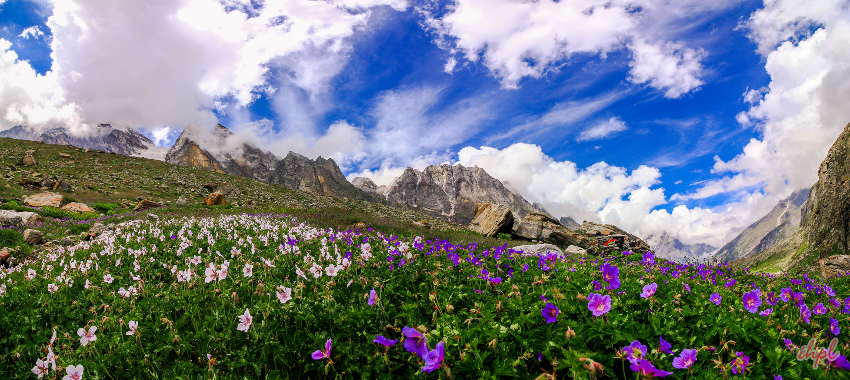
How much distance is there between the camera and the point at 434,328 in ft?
10.8

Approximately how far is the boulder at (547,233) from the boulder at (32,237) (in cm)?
2270

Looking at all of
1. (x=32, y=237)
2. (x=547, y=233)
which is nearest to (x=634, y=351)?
(x=32, y=237)

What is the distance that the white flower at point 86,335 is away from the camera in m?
3.88

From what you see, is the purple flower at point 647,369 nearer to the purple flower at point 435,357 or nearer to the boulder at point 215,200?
the purple flower at point 435,357

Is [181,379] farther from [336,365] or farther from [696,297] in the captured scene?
[696,297]

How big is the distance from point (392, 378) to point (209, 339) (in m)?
2.04

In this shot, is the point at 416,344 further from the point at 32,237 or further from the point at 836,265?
the point at 32,237

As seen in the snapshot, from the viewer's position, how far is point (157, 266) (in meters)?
7.84

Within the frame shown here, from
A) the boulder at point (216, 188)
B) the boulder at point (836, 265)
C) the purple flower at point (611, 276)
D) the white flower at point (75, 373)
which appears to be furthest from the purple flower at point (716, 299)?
the boulder at point (216, 188)

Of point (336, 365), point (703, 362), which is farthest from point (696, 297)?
point (336, 365)

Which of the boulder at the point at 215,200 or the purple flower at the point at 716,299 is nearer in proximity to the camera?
the purple flower at the point at 716,299

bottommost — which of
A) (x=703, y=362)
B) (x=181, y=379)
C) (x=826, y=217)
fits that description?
(x=181, y=379)

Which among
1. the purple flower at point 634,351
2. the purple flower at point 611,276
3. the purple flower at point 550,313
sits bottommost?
the purple flower at point 634,351

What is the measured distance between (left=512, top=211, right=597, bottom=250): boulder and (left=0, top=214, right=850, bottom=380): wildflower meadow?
1603 centimetres
